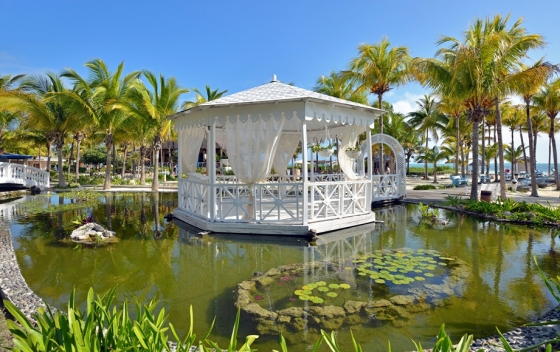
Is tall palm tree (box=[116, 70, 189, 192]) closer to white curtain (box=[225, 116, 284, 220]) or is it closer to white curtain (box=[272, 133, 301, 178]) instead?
white curtain (box=[272, 133, 301, 178])

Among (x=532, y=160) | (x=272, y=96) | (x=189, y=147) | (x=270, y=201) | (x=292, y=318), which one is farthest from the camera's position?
(x=532, y=160)

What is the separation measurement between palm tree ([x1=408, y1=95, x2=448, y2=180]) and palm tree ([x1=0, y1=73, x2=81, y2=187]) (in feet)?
86.3

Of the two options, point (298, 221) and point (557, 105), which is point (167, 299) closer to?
point (298, 221)

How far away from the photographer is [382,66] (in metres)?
15.8

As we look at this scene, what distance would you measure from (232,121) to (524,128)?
1246 inches

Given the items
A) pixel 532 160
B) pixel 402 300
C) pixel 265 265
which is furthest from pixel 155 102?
pixel 532 160

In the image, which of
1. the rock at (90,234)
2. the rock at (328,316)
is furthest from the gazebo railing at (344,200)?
the rock at (90,234)

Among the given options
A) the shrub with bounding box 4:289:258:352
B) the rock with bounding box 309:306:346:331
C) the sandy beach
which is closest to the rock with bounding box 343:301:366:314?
the rock with bounding box 309:306:346:331

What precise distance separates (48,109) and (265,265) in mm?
19471

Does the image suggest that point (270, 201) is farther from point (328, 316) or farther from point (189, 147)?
point (328, 316)

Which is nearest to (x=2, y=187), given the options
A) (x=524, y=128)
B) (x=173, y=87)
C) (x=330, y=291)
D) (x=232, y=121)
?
(x=173, y=87)

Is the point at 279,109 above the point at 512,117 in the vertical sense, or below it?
below

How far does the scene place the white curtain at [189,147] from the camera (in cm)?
988

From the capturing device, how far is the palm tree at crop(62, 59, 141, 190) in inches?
707
